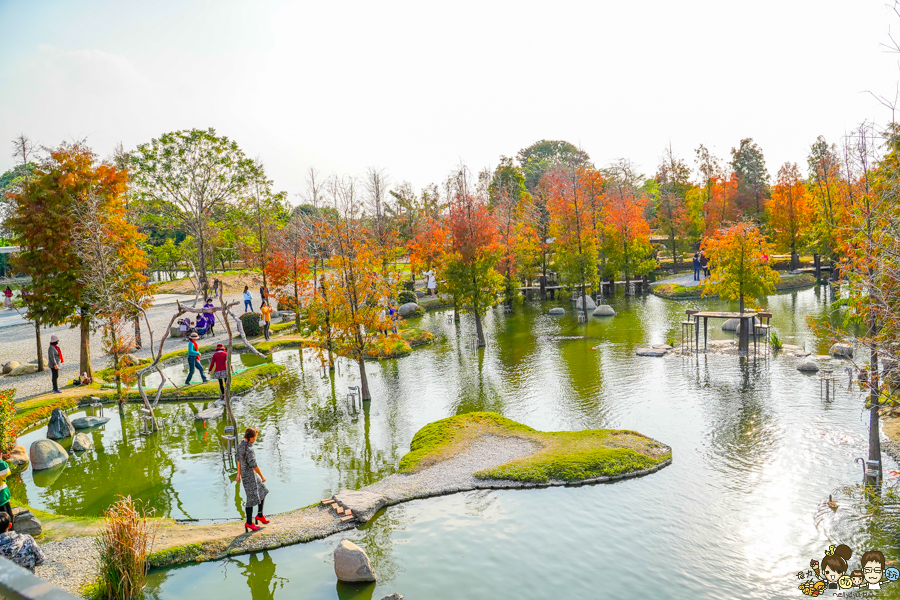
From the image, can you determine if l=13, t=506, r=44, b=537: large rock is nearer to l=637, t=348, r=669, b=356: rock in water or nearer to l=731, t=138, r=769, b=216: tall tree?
l=637, t=348, r=669, b=356: rock in water

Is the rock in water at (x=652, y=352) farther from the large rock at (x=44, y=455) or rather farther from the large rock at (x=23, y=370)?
the large rock at (x=23, y=370)

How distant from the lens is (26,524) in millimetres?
11617

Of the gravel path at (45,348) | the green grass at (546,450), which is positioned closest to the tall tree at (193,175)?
the gravel path at (45,348)

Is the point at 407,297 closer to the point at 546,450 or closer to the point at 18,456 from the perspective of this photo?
the point at 18,456

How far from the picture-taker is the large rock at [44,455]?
16094 millimetres

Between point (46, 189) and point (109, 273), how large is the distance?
4.61 metres

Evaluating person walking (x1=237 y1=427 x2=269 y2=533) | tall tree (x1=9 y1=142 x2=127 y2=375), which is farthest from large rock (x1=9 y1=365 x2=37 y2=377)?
person walking (x1=237 y1=427 x2=269 y2=533)

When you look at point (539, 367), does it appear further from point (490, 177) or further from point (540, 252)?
point (490, 177)

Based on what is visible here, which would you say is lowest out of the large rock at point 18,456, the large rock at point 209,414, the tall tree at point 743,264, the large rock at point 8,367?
the large rock at point 18,456

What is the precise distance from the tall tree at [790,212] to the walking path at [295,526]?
4044 centimetres

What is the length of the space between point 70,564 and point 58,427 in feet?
32.4

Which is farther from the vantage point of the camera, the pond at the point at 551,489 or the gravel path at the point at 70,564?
the pond at the point at 551,489

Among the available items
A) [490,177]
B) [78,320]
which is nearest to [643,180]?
[490,177]

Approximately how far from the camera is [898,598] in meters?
8.97
